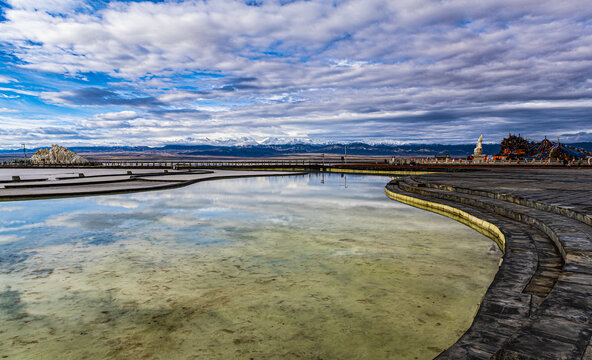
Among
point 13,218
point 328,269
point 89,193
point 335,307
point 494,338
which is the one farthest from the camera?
point 89,193

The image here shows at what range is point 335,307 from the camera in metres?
5.59

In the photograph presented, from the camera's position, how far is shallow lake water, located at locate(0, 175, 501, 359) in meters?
4.50

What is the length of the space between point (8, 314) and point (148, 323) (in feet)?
7.72

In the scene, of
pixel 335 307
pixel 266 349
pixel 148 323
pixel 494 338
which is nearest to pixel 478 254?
pixel 335 307

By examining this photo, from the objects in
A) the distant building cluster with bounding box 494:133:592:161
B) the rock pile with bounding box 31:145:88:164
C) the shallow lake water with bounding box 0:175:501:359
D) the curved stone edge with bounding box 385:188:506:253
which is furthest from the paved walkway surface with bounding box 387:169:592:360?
the rock pile with bounding box 31:145:88:164

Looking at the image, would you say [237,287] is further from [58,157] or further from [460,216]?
[58,157]

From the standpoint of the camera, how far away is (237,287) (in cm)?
645

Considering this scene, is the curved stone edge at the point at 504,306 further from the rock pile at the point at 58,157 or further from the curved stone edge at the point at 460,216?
the rock pile at the point at 58,157

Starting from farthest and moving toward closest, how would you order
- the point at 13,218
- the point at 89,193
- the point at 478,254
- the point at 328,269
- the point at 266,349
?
the point at 89,193, the point at 13,218, the point at 478,254, the point at 328,269, the point at 266,349

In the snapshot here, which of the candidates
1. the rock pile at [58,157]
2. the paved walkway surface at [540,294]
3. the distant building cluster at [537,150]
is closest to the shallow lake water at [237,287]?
the paved walkway surface at [540,294]

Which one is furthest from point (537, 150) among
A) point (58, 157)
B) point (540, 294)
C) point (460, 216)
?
point (58, 157)

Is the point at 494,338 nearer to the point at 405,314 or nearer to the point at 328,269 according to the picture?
the point at 405,314

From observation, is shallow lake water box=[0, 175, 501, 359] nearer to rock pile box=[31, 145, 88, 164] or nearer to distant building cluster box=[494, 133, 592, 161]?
distant building cluster box=[494, 133, 592, 161]

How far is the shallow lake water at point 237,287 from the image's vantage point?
450 centimetres
